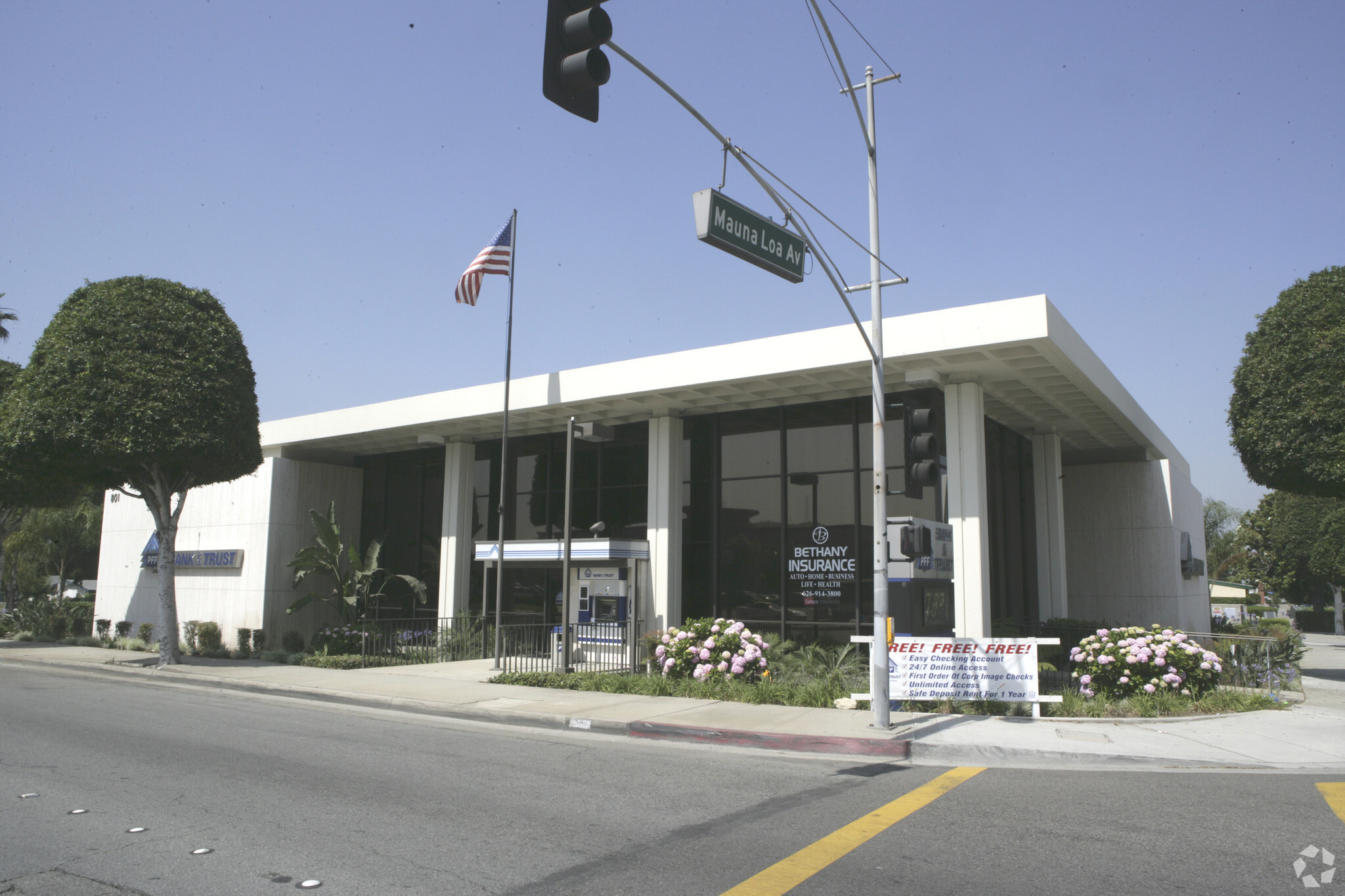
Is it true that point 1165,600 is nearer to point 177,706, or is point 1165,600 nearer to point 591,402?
point 591,402

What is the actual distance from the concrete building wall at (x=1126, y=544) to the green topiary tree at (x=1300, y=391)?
12.6ft

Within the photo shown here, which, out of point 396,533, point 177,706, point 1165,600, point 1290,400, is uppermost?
point 1290,400

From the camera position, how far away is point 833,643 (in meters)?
17.9

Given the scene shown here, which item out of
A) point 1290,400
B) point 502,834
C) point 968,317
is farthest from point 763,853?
point 1290,400

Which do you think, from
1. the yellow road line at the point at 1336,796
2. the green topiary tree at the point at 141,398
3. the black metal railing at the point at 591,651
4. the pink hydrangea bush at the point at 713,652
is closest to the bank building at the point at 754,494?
the black metal railing at the point at 591,651

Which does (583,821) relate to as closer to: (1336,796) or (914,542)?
(914,542)

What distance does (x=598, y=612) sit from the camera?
20.6 m

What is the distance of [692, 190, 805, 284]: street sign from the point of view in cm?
837

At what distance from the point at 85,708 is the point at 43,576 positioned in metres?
40.5

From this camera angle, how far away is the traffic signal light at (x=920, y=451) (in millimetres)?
10773

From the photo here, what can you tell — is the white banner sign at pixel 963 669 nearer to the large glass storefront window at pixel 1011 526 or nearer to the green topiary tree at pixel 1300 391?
the large glass storefront window at pixel 1011 526

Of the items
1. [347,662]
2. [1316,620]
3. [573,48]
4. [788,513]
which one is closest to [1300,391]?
[788,513]

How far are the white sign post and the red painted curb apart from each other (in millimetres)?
2183

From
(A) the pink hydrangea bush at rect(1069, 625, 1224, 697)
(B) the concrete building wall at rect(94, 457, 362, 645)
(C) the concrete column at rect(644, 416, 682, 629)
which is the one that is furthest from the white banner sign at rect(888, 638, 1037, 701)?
(B) the concrete building wall at rect(94, 457, 362, 645)
